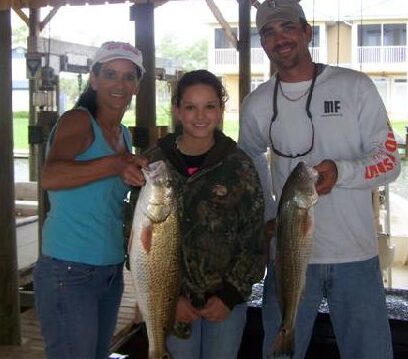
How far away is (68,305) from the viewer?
2.63 meters

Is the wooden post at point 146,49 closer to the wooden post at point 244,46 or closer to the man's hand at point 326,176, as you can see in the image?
the wooden post at point 244,46

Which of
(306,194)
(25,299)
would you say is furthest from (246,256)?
(25,299)

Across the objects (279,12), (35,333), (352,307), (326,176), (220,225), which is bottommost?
(35,333)

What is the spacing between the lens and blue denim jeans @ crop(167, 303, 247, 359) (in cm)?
272

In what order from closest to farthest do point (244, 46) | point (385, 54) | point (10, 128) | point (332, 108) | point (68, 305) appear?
point (68, 305) → point (332, 108) → point (10, 128) → point (244, 46) → point (385, 54)

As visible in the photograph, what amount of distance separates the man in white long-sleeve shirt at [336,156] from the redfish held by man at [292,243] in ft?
0.67

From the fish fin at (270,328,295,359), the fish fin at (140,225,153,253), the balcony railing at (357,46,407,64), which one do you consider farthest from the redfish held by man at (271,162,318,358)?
the balcony railing at (357,46,407,64)

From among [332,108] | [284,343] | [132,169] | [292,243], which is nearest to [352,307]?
[284,343]

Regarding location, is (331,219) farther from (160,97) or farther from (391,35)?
(391,35)

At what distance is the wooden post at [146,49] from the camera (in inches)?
192

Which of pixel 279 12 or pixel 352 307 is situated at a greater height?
pixel 279 12

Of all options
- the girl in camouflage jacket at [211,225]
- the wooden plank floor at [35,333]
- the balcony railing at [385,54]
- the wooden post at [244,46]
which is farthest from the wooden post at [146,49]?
the balcony railing at [385,54]

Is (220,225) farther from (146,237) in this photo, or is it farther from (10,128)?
(10,128)

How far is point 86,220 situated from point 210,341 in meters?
0.75
